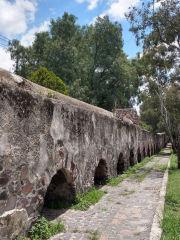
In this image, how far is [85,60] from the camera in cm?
1962

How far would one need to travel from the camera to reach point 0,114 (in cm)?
281

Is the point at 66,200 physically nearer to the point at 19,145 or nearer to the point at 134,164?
the point at 19,145

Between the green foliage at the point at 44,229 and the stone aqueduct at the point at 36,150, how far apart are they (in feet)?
0.37

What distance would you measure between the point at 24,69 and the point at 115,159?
552 inches

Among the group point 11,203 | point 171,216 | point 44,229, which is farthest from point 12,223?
point 171,216

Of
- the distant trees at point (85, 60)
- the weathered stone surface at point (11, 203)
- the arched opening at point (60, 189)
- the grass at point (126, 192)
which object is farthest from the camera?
the distant trees at point (85, 60)

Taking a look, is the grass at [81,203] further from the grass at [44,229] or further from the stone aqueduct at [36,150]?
the grass at [44,229]

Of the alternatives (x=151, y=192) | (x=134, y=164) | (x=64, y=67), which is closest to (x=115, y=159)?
(x=151, y=192)

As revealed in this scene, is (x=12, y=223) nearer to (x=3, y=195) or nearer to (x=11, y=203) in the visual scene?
(x=11, y=203)

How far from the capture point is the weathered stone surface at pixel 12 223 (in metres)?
2.78

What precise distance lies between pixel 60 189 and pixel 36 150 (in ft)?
5.41

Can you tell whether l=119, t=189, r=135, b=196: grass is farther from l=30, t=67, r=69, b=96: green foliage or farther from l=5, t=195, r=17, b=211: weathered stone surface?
l=30, t=67, r=69, b=96: green foliage

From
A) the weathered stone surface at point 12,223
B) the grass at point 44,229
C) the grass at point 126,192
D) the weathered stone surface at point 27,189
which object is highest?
the weathered stone surface at point 27,189

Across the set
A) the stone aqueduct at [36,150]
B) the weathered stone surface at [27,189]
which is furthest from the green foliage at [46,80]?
the weathered stone surface at [27,189]
